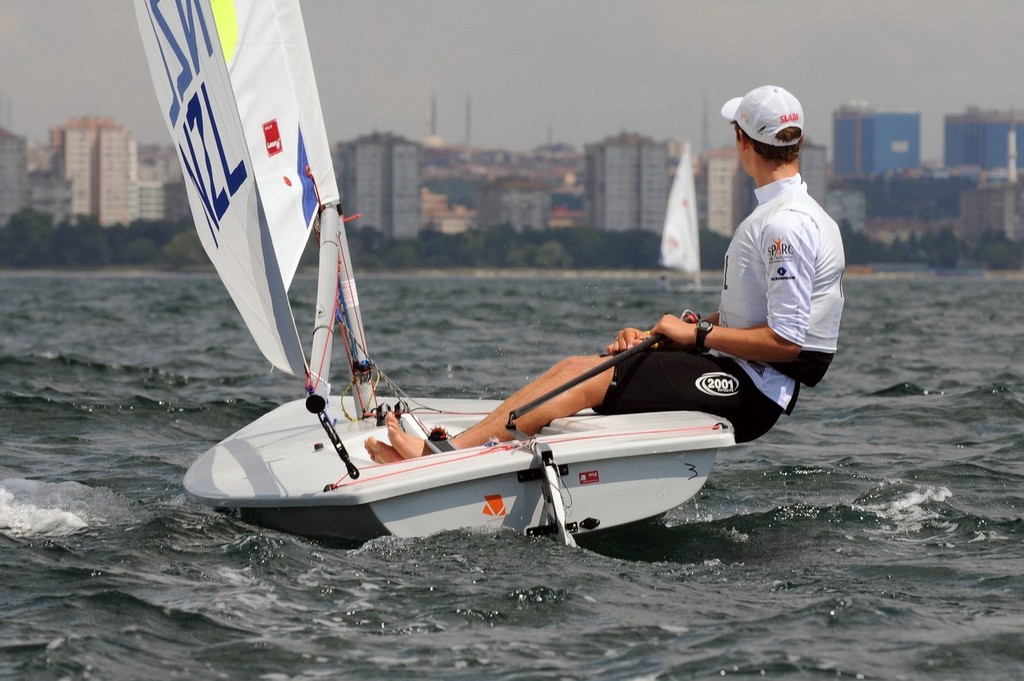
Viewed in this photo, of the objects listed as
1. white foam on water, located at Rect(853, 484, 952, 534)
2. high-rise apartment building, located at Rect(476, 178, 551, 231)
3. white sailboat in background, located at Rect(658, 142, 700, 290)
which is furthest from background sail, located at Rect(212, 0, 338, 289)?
high-rise apartment building, located at Rect(476, 178, 551, 231)

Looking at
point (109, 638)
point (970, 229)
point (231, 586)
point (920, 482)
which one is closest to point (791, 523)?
point (920, 482)

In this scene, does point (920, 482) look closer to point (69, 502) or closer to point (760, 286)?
point (760, 286)

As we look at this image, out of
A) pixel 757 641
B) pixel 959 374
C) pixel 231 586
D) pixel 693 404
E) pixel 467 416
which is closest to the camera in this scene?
pixel 757 641

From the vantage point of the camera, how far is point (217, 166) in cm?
455

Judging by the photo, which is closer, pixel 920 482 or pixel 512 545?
pixel 512 545

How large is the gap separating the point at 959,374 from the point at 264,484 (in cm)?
688

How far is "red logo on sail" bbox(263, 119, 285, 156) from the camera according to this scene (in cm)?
499

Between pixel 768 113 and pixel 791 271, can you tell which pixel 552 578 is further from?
pixel 768 113

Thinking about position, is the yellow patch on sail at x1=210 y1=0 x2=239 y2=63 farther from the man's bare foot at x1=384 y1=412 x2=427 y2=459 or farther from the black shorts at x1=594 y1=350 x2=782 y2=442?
the black shorts at x1=594 y1=350 x2=782 y2=442

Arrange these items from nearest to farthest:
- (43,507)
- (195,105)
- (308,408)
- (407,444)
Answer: (308,408) → (407,444) → (195,105) → (43,507)

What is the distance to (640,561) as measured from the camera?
13.3 ft

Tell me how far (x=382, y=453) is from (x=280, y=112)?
4.33ft

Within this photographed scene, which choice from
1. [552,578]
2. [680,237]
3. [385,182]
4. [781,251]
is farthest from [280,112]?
[385,182]

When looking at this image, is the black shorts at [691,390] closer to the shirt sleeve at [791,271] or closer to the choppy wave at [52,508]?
the shirt sleeve at [791,271]
